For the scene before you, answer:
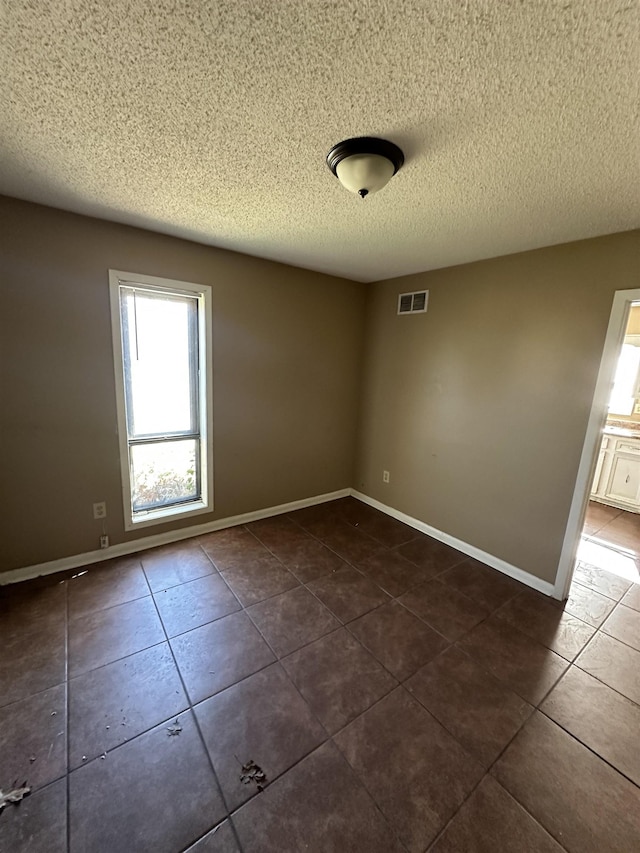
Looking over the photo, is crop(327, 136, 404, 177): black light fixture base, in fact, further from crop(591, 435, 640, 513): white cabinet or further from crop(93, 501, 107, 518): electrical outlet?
crop(591, 435, 640, 513): white cabinet

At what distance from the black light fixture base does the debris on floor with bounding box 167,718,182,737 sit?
2471 millimetres

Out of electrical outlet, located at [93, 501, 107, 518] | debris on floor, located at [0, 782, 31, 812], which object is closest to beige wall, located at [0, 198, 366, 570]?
electrical outlet, located at [93, 501, 107, 518]

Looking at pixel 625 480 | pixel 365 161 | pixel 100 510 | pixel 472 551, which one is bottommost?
pixel 472 551

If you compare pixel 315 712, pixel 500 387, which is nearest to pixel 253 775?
pixel 315 712

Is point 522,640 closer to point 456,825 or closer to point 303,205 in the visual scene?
point 456,825

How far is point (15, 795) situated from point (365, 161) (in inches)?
105

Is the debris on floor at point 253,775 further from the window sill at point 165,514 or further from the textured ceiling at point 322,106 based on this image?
the textured ceiling at point 322,106

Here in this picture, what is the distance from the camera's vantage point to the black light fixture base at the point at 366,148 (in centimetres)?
128

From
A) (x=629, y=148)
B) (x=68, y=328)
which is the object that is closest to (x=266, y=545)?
(x=68, y=328)

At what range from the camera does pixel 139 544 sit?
269cm

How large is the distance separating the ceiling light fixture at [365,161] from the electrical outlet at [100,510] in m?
2.61

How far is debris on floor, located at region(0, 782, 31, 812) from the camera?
3.83 ft

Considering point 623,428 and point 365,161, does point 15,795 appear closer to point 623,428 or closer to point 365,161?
point 365,161

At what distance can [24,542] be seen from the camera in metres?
2.25
